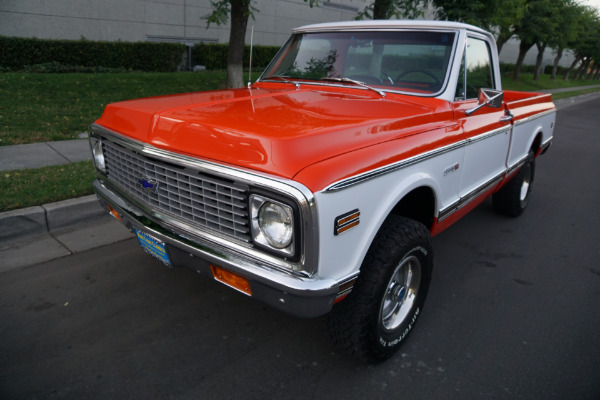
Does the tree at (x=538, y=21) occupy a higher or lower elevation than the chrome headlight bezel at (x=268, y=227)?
higher

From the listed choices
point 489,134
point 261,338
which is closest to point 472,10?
point 489,134

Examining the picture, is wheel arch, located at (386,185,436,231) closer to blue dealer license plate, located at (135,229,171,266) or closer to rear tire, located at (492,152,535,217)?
blue dealer license plate, located at (135,229,171,266)

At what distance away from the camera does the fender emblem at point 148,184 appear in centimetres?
252

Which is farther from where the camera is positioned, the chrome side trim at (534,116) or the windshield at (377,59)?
the chrome side trim at (534,116)

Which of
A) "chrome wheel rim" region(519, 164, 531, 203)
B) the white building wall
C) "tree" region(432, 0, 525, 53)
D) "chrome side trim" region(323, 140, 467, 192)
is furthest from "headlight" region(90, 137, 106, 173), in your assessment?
"tree" region(432, 0, 525, 53)

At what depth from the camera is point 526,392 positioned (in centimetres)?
249

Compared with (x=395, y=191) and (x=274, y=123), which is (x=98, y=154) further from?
(x=395, y=191)

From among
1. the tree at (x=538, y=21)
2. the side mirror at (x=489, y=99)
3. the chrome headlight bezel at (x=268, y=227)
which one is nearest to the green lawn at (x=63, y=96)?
the chrome headlight bezel at (x=268, y=227)

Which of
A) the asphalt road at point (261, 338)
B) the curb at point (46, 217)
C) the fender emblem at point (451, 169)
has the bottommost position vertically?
the asphalt road at point (261, 338)

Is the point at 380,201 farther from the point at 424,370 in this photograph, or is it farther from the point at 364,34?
the point at 364,34

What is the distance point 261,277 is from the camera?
207 cm

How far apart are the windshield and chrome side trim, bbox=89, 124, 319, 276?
1.77 metres

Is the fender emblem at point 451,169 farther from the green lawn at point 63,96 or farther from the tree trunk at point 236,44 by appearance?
the tree trunk at point 236,44

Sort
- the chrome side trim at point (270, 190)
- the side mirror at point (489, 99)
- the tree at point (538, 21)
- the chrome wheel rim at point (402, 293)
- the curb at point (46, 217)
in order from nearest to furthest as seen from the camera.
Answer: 1. the chrome side trim at point (270, 190)
2. the chrome wheel rim at point (402, 293)
3. the side mirror at point (489, 99)
4. the curb at point (46, 217)
5. the tree at point (538, 21)
